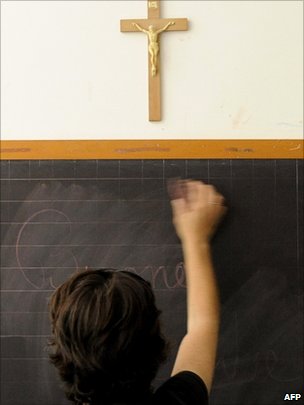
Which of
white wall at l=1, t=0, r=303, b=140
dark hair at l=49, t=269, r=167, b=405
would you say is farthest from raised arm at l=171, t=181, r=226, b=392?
white wall at l=1, t=0, r=303, b=140

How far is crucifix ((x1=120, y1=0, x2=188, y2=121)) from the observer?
3592 mm

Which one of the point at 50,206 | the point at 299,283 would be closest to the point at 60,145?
the point at 50,206

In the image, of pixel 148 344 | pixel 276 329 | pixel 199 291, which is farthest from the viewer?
pixel 276 329

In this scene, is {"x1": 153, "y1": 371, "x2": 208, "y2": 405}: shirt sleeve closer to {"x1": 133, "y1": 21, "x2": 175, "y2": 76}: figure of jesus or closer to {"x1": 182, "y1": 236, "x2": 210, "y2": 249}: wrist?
{"x1": 182, "y1": 236, "x2": 210, "y2": 249}: wrist

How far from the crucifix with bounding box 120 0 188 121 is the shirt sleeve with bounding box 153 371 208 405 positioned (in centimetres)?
221

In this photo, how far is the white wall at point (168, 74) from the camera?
3.62 metres

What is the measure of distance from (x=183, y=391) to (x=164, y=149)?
2.20m

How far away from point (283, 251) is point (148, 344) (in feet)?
7.10

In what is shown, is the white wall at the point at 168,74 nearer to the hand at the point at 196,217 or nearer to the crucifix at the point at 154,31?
the crucifix at the point at 154,31

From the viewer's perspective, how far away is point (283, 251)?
3566 mm

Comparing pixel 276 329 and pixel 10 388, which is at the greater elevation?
pixel 276 329

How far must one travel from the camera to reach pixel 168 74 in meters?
3.63

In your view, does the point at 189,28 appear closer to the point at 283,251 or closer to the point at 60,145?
the point at 60,145

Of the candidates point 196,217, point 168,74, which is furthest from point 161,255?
point 196,217
